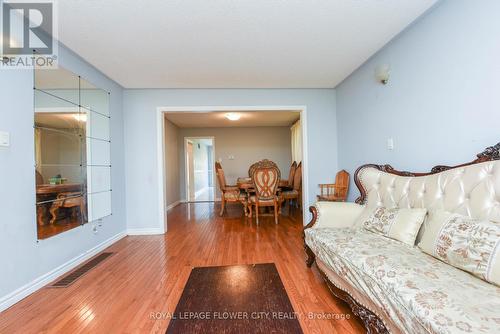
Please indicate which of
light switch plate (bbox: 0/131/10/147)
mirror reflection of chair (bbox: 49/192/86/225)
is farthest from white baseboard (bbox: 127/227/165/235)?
light switch plate (bbox: 0/131/10/147)

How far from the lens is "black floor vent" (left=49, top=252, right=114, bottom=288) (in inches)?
79.6

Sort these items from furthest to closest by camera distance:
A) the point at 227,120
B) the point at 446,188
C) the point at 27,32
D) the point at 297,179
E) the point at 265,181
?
the point at 227,120, the point at 297,179, the point at 265,181, the point at 27,32, the point at 446,188

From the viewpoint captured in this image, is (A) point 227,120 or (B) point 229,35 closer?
(B) point 229,35

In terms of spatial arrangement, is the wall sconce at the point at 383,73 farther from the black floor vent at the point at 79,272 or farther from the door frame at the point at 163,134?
the black floor vent at the point at 79,272

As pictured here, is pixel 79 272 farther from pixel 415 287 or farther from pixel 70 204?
pixel 415 287

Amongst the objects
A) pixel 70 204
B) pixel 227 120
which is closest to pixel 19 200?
pixel 70 204

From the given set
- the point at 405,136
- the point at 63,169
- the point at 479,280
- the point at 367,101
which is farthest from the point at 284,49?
the point at 63,169

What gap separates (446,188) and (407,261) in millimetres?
707

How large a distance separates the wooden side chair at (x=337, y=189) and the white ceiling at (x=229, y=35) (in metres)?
1.49

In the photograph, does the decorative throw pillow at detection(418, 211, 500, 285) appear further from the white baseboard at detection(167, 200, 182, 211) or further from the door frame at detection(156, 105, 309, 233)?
the white baseboard at detection(167, 200, 182, 211)

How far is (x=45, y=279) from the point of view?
2012 millimetres

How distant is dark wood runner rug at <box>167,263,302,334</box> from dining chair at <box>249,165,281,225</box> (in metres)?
1.89

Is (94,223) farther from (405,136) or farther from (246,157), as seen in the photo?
(246,157)

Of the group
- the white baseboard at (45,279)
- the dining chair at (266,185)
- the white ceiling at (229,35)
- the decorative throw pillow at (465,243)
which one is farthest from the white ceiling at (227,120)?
the decorative throw pillow at (465,243)
